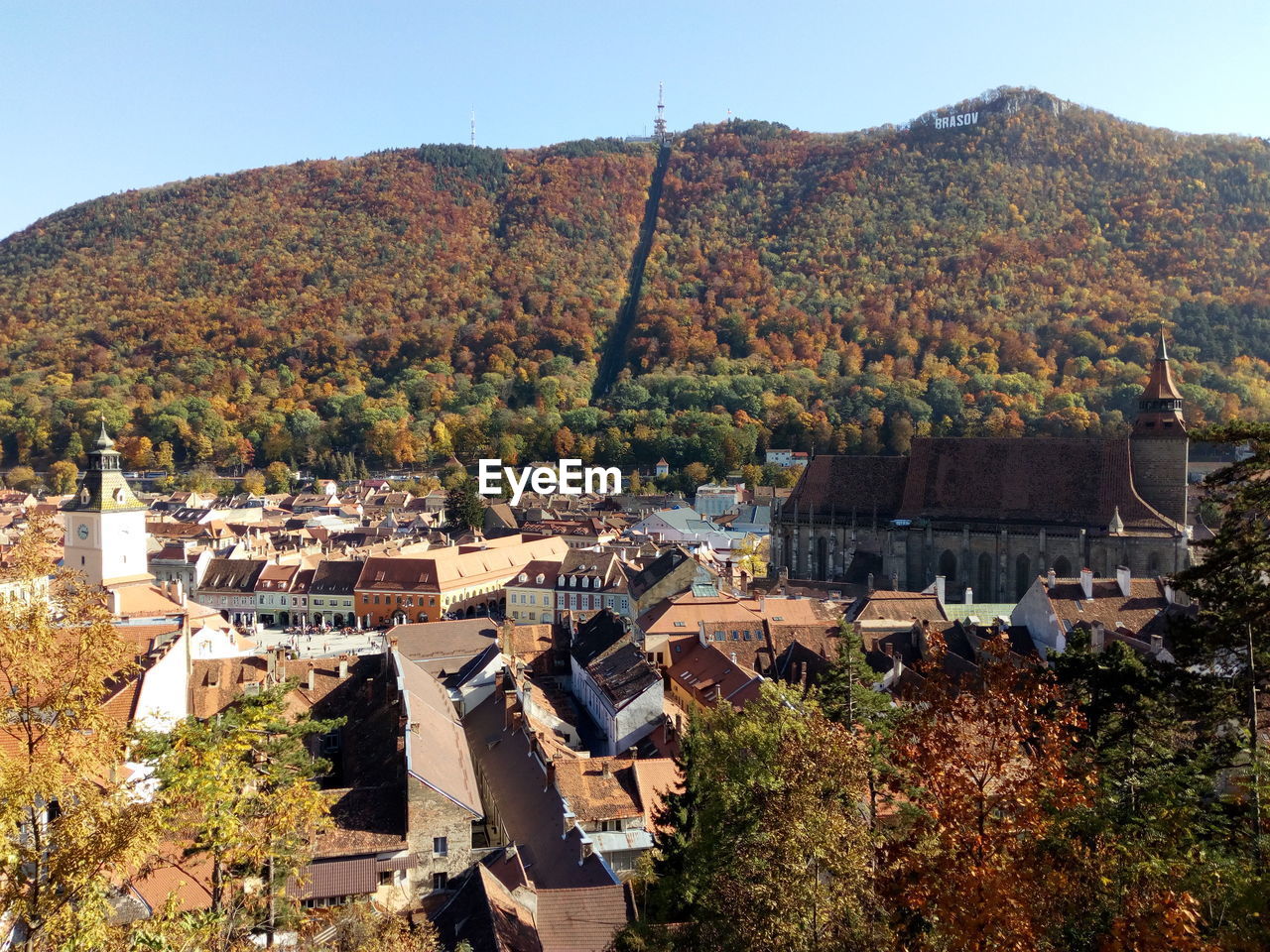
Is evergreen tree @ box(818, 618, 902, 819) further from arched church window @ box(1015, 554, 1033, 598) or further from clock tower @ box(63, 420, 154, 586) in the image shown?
arched church window @ box(1015, 554, 1033, 598)

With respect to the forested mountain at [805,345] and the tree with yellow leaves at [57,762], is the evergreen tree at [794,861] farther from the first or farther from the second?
the forested mountain at [805,345]

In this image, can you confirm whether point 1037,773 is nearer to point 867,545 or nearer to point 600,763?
point 600,763

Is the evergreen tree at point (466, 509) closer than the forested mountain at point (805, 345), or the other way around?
the evergreen tree at point (466, 509)

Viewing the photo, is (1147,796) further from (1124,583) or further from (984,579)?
(984,579)

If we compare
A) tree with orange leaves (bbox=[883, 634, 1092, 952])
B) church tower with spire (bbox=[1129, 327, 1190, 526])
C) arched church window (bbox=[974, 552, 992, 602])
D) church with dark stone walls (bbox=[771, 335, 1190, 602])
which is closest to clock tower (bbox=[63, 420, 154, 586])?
church with dark stone walls (bbox=[771, 335, 1190, 602])

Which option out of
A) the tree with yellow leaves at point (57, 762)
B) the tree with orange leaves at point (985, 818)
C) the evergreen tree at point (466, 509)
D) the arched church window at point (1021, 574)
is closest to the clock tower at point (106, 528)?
the tree with yellow leaves at point (57, 762)

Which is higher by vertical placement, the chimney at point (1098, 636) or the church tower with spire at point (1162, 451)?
the church tower with spire at point (1162, 451)
